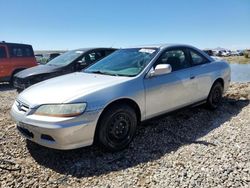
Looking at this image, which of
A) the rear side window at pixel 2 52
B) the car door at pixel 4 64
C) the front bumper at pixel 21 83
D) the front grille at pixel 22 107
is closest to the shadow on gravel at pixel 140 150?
the front grille at pixel 22 107

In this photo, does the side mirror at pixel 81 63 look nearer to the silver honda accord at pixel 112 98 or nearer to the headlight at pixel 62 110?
the silver honda accord at pixel 112 98

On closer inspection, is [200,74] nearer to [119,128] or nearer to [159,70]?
[159,70]

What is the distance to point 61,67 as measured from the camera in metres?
7.79

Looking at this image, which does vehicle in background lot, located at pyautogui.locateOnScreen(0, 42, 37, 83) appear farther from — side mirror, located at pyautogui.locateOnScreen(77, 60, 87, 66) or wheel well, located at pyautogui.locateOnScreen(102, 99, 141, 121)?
wheel well, located at pyautogui.locateOnScreen(102, 99, 141, 121)

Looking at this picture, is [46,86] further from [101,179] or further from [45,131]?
[101,179]

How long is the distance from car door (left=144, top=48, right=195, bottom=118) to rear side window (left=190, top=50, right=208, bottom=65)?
200 mm

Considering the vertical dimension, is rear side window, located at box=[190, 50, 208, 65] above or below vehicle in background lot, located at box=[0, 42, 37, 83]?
above

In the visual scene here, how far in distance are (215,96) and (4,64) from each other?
854 cm

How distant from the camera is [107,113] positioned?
3498mm

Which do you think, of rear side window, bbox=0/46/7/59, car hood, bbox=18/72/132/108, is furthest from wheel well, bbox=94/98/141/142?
rear side window, bbox=0/46/7/59

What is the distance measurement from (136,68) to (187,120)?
166 centimetres

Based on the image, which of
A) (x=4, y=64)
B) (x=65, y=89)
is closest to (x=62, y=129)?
(x=65, y=89)

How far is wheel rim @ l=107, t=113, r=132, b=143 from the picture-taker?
361cm

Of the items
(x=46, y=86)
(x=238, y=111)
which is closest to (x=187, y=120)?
(x=238, y=111)
